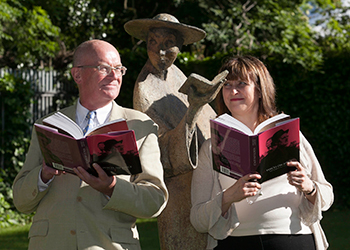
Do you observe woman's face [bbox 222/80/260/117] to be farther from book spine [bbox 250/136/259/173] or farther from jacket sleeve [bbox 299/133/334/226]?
book spine [bbox 250/136/259/173]

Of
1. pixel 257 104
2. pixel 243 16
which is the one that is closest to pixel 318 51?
pixel 243 16

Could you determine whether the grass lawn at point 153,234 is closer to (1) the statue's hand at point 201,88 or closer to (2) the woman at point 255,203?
(2) the woman at point 255,203

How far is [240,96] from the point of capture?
252 centimetres

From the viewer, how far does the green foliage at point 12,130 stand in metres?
7.55

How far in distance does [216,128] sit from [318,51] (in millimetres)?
6056

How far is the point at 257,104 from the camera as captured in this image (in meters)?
2.60

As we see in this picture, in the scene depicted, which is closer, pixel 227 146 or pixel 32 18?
pixel 227 146

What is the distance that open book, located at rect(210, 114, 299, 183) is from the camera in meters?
2.04

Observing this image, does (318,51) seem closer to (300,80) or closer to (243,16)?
(300,80)

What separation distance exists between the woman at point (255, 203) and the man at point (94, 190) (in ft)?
1.06

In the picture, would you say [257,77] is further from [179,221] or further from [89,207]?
[89,207]

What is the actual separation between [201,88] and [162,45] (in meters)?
0.56

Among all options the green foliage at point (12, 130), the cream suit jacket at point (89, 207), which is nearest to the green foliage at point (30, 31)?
the green foliage at point (12, 130)

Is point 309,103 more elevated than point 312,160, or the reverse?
point 312,160
